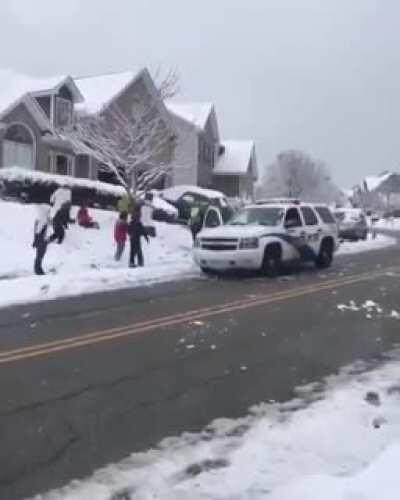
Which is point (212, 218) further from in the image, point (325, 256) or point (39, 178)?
point (39, 178)

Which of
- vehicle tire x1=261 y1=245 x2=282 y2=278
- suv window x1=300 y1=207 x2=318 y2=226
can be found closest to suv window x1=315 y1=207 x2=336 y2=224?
suv window x1=300 y1=207 x2=318 y2=226

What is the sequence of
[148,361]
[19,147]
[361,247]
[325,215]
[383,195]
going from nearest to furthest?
[148,361] < [325,215] < [361,247] < [19,147] < [383,195]

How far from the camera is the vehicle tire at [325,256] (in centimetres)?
2003

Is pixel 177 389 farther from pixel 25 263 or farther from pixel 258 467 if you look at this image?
pixel 25 263

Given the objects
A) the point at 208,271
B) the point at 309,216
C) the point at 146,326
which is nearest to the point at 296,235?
the point at 309,216

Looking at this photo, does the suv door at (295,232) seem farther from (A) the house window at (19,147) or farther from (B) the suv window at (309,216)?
(A) the house window at (19,147)

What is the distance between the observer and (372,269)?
19.7 meters

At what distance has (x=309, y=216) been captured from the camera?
19656 millimetres

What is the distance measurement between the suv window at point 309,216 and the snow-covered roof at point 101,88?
20319 mm

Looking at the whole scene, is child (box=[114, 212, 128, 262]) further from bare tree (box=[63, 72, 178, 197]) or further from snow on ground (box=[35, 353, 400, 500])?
snow on ground (box=[35, 353, 400, 500])

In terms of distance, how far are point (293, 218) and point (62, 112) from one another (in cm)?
2239

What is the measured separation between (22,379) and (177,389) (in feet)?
5.09

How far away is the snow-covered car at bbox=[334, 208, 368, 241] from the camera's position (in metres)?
34.5

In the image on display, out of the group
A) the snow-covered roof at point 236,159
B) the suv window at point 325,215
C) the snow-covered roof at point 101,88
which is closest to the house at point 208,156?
the snow-covered roof at point 236,159
